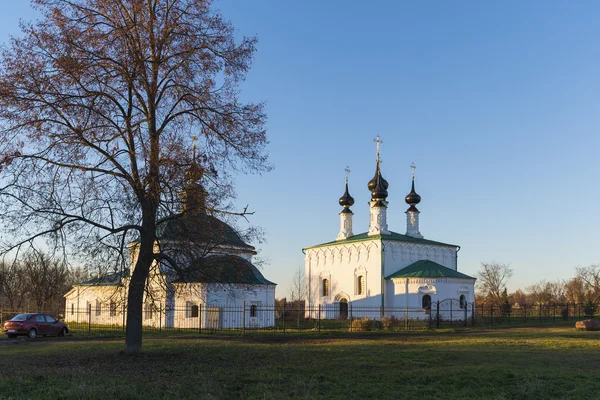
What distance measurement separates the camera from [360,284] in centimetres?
4878

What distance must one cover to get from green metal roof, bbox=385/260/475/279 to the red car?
2572 centimetres

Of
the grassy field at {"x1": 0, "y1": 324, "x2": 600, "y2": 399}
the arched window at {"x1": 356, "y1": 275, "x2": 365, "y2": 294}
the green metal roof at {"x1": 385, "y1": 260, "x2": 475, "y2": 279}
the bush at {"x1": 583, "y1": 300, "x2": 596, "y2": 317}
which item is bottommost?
the bush at {"x1": 583, "y1": 300, "x2": 596, "y2": 317}

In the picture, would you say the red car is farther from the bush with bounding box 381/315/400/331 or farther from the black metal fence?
the bush with bounding box 381/315/400/331

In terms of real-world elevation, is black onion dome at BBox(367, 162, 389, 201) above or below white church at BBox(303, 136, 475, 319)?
above

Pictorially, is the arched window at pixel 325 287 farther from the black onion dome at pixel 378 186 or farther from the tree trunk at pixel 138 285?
the tree trunk at pixel 138 285

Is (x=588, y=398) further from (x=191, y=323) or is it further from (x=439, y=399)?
(x=191, y=323)

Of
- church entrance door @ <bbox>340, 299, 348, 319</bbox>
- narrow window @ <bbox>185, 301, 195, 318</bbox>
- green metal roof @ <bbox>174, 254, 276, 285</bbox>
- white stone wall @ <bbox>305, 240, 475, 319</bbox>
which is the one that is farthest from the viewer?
church entrance door @ <bbox>340, 299, 348, 319</bbox>

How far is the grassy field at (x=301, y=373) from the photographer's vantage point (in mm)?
10656

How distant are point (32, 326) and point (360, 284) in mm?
27997

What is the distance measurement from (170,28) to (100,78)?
238cm

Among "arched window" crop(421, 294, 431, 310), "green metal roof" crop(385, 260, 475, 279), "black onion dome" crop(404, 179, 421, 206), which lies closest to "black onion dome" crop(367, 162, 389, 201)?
"black onion dome" crop(404, 179, 421, 206)

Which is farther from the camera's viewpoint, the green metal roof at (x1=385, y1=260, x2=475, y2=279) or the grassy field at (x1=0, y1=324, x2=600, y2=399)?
the green metal roof at (x1=385, y1=260, x2=475, y2=279)

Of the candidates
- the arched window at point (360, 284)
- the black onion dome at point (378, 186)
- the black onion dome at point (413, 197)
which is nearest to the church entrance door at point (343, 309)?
the arched window at point (360, 284)

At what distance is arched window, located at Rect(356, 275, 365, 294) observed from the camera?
48.3 meters
